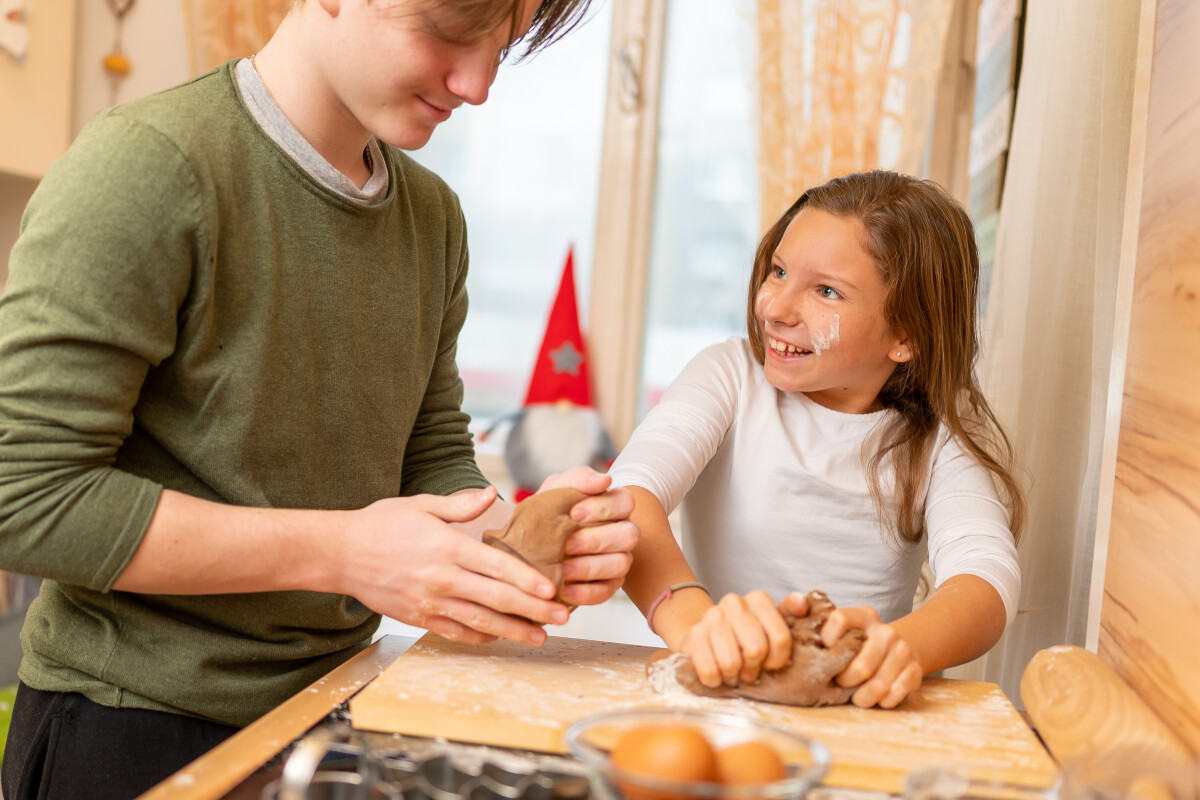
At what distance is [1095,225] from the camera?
1271mm

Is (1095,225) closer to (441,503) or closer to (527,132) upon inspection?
(441,503)

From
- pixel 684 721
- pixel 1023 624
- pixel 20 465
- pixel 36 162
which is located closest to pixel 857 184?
pixel 1023 624

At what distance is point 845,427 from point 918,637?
0.39 m

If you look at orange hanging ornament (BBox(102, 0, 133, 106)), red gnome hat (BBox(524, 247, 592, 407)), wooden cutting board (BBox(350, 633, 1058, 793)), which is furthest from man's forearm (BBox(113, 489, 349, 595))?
orange hanging ornament (BBox(102, 0, 133, 106))

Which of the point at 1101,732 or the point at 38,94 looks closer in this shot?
the point at 1101,732

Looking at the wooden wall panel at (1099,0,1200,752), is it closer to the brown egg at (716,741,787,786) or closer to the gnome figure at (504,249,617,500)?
the brown egg at (716,741,787,786)

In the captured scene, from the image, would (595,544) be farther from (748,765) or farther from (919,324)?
(919,324)

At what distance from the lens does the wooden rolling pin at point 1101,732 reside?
1.84 ft

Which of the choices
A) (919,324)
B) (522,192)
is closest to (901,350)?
(919,324)

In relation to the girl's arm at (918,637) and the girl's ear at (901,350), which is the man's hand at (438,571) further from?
the girl's ear at (901,350)

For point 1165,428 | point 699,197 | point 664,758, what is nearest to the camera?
point 664,758

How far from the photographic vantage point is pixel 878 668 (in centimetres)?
81

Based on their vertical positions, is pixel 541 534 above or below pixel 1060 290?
below

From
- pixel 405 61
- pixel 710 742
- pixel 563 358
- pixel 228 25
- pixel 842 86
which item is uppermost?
pixel 228 25
